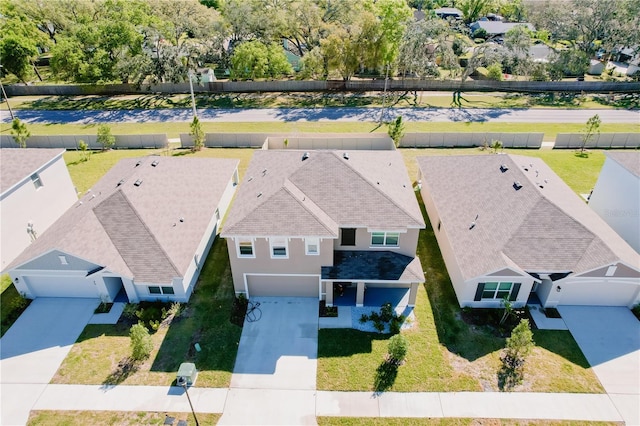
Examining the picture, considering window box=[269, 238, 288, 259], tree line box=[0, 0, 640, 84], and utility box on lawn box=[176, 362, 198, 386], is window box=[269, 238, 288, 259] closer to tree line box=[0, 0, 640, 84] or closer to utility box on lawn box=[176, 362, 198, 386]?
utility box on lawn box=[176, 362, 198, 386]

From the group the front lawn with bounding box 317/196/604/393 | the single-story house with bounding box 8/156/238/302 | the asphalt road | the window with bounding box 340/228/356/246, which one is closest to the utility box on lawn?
the single-story house with bounding box 8/156/238/302

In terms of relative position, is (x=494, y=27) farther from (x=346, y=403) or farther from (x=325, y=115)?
(x=346, y=403)

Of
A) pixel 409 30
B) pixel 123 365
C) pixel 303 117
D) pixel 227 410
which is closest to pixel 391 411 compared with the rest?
pixel 227 410

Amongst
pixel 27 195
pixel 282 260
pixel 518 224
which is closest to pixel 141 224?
pixel 282 260

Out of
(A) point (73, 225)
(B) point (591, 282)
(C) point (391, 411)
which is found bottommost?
(C) point (391, 411)

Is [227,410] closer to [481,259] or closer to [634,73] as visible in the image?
[481,259]

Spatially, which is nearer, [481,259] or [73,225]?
[481,259]

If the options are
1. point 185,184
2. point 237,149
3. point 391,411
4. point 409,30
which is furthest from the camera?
point 409,30
